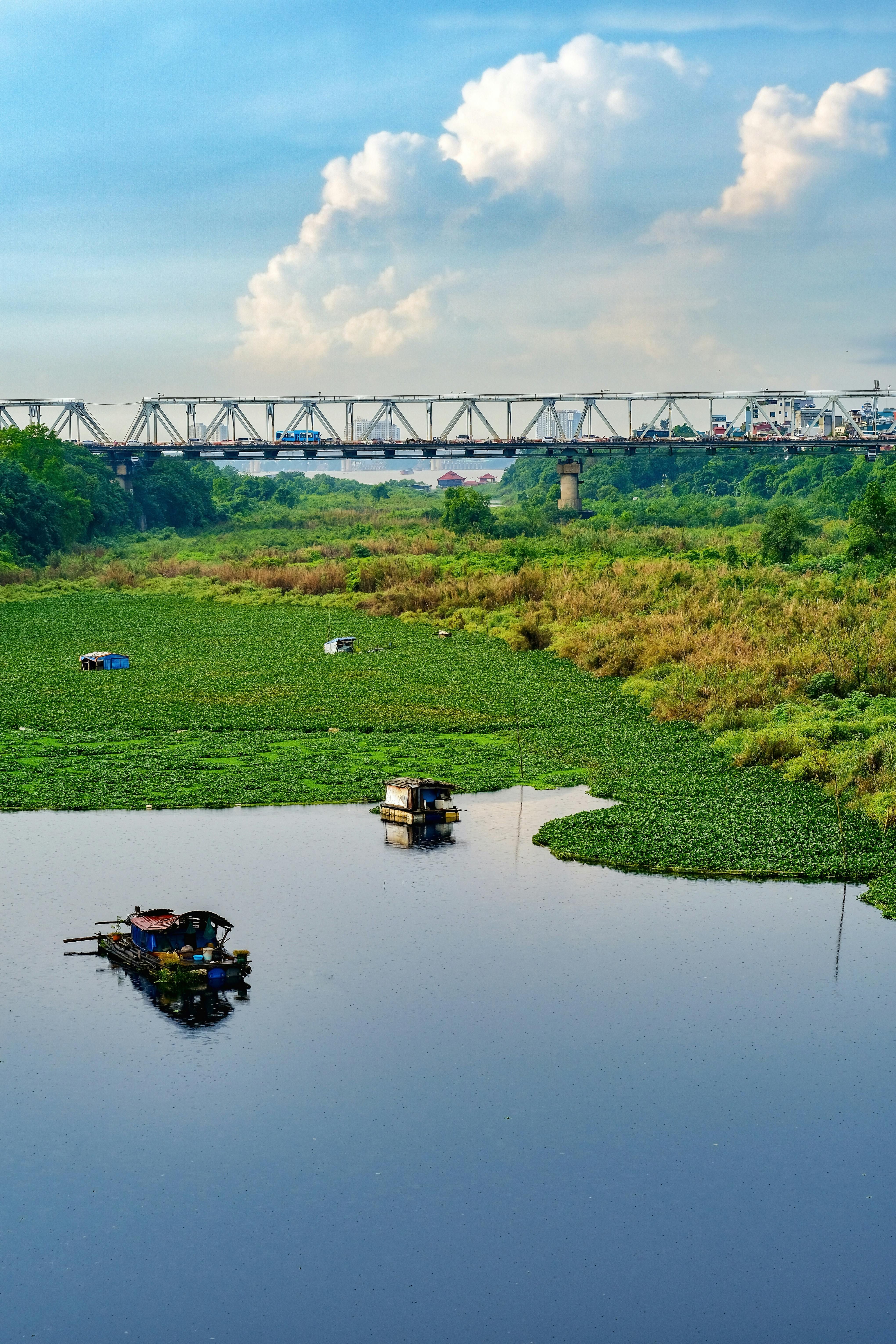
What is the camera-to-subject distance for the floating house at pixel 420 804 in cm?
2881

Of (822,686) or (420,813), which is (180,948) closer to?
(420,813)

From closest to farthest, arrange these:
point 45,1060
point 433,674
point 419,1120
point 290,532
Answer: point 419,1120 < point 45,1060 < point 433,674 < point 290,532

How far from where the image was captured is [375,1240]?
14656 mm

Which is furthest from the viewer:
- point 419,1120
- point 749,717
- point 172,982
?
point 749,717

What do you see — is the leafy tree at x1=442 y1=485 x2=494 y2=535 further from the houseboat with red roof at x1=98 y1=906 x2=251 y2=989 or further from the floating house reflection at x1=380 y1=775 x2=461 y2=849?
the houseboat with red roof at x1=98 y1=906 x2=251 y2=989

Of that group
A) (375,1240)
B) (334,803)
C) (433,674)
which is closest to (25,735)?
(334,803)

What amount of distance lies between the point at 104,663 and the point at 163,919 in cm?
2856

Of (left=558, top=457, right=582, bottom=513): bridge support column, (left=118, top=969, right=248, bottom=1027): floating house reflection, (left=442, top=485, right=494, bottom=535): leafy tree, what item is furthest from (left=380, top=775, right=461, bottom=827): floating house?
(left=558, top=457, right=582, bottom=513): bridge support column

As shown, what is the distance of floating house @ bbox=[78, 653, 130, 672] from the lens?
48844 mm

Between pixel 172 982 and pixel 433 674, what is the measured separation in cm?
Result: 2739

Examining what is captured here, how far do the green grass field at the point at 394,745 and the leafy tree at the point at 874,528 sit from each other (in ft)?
66.5

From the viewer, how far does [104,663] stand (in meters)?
49.0

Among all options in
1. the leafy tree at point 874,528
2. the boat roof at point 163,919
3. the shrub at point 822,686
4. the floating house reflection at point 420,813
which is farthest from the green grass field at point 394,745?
the leafy tree at point 874,528

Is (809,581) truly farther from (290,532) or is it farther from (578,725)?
(290,532)
